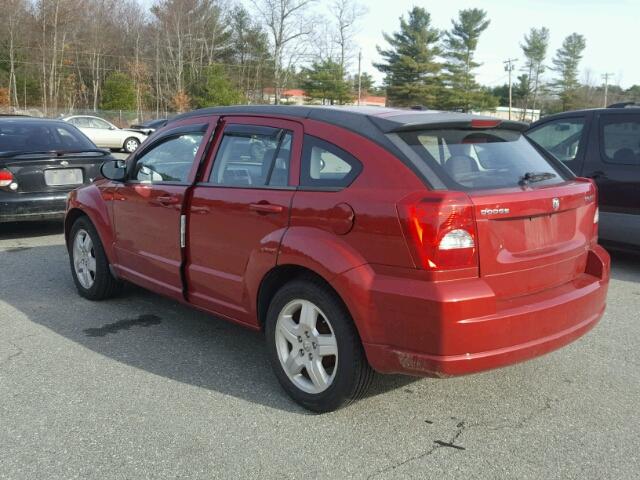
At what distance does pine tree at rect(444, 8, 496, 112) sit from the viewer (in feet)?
218

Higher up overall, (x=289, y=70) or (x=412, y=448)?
(x=289, y=70)

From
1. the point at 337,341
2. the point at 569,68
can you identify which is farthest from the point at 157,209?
the point at 569,68

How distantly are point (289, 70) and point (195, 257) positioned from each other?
60977 millimetres

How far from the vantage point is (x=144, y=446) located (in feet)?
9.89

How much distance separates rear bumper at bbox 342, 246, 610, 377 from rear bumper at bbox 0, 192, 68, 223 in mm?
6005

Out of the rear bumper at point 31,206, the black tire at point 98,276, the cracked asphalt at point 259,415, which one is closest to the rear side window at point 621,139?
the cracked asphalt at point 259,415

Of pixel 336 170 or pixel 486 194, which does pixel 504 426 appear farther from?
pixel 336 170

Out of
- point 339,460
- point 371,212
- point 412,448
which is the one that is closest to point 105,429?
point 339,460

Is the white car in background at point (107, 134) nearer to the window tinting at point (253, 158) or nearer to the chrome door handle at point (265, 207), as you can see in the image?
the window tinting at point (253, 158)

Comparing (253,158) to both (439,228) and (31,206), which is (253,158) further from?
(31,206)

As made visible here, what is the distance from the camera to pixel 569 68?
83.1 metres

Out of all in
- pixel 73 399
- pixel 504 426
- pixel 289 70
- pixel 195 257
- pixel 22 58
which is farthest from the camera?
pixel 289 70

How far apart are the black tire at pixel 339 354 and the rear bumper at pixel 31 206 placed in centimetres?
539

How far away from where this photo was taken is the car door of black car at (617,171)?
6355mm
